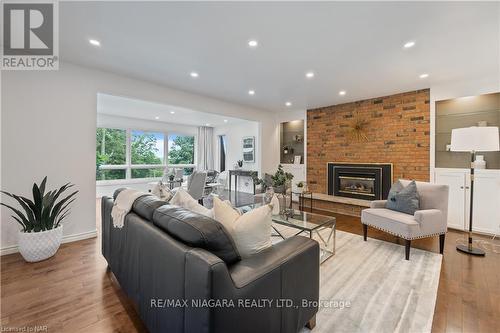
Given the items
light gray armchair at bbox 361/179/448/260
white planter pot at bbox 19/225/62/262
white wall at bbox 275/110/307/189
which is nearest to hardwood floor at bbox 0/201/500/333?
white planter pot at bbox 19/225/62/262

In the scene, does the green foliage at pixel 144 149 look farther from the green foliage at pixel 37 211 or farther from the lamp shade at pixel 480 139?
the lamp shade at pixel 480 139

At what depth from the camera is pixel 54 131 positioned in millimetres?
2947

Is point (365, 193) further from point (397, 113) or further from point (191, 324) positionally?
point (191, 324)

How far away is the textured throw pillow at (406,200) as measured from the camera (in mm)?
2863

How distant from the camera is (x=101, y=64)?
3.08m

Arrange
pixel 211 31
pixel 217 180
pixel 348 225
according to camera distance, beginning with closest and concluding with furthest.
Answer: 1. pixel 211 31
2. pixel 348 225
3. pixel 217 180

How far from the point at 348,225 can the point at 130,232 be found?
359 centimetres

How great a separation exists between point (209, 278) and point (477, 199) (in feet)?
15.4

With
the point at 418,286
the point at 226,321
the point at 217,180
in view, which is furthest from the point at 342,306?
the point at 217,180

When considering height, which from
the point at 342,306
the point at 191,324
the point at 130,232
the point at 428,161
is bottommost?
the point at 342,306

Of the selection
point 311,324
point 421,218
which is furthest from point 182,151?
point 311,324

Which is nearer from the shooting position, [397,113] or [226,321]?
[226,321]
